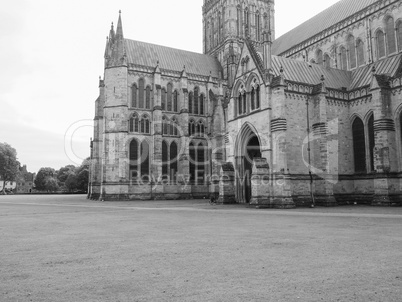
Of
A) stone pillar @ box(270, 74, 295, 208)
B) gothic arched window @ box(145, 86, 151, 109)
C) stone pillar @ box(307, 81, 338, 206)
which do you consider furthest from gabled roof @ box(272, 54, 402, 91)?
gothic arched window @ box(145, 86, 151, 109)

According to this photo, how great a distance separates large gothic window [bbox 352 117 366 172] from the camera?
103 feet

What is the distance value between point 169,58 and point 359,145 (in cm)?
3072

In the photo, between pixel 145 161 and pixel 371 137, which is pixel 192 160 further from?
pixel 371 137

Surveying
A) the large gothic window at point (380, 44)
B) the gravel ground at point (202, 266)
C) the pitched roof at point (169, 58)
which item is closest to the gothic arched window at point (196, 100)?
the pitched roof at point (169, 58)

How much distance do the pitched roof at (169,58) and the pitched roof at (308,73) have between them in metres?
22.1

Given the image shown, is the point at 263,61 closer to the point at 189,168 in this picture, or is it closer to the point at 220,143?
the point at 220,143

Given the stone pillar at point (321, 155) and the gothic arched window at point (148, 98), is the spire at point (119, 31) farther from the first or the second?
the stone pillar at point (321, 155)

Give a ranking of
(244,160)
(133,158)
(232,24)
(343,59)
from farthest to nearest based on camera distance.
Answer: (232,24), (133,158), (343,59), (244,160)

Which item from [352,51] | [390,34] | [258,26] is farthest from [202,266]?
[258,26]

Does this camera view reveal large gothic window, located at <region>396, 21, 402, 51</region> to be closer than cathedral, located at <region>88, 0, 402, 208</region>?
No

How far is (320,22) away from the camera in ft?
150

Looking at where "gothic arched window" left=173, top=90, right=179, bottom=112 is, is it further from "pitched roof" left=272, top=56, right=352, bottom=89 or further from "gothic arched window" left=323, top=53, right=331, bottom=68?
"pitched roof" left=272, top=56, right=352, bottom=89

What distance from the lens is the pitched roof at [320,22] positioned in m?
40.8

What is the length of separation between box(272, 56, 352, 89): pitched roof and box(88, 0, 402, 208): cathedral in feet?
0.46
